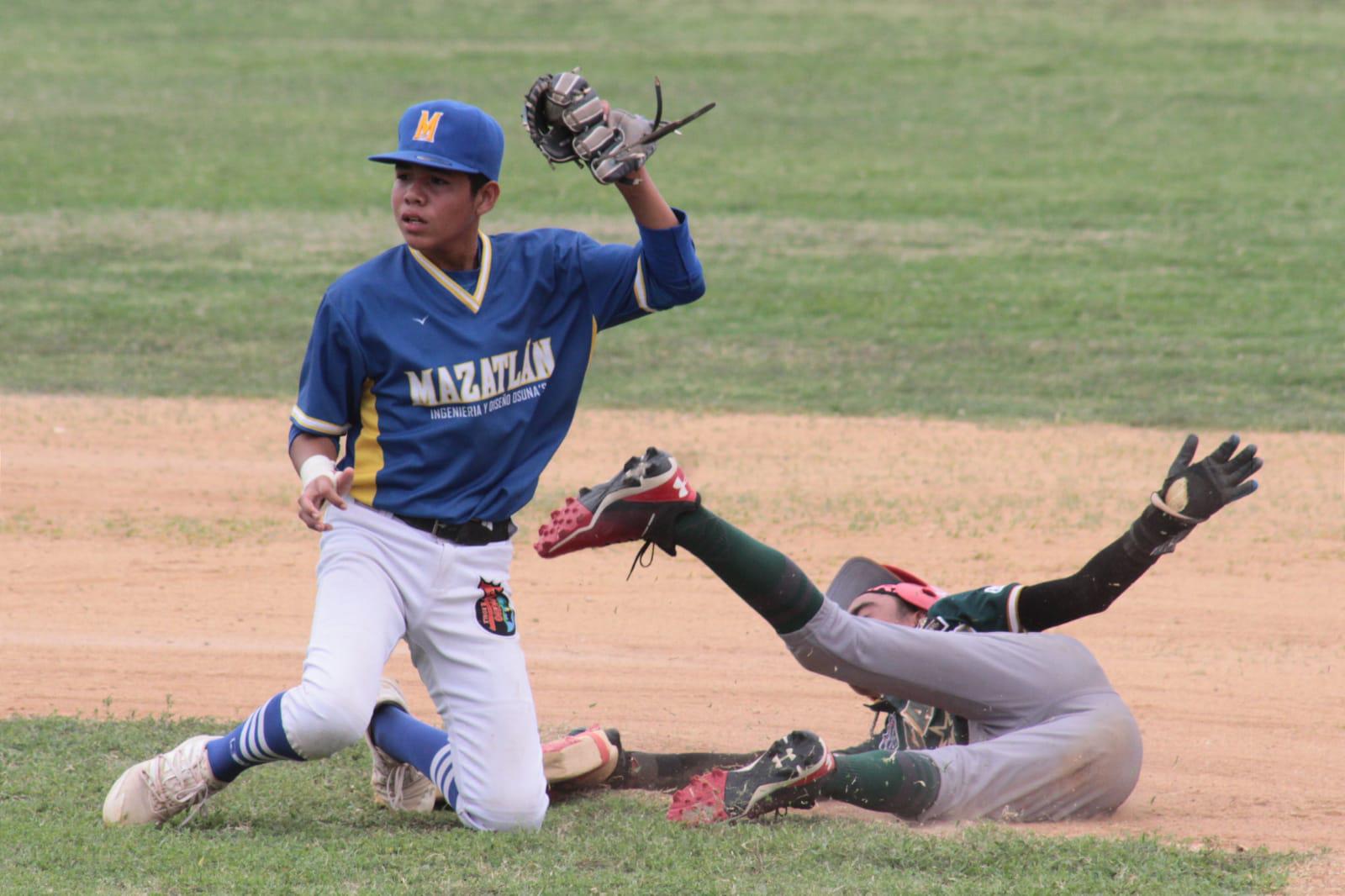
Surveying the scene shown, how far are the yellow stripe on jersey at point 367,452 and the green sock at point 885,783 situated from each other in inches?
52.4

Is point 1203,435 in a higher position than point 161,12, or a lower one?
lower

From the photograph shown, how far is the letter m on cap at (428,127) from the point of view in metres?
4.12

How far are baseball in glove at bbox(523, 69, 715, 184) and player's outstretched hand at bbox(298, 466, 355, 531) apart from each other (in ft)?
2.95

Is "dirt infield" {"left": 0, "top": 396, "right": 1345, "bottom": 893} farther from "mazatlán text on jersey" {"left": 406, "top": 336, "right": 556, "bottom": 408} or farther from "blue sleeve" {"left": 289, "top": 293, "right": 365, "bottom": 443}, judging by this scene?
"blue sleeve" {"left": 289, "top": 293, "right": 365, "bottom": 443}

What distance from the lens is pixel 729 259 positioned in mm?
14078

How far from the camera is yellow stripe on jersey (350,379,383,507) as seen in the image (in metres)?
4.12

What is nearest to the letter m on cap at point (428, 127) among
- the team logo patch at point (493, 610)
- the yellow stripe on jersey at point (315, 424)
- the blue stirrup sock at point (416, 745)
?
the yellow stripe on jersey at point (315, 424)

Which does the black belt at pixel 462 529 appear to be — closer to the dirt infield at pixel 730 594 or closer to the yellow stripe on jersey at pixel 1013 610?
the dirt infield at pixel 730 594

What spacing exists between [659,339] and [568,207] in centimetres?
454

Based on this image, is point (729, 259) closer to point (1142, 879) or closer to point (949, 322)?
point (949, 322)

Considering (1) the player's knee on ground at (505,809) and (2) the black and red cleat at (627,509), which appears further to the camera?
(2) the black and red cleat at (627,509)

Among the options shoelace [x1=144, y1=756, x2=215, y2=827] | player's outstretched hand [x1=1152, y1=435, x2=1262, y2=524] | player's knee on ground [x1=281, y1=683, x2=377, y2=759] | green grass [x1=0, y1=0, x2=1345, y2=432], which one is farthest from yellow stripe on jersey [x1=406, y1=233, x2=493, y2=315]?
green grass [x1=0, y1=0, x2=1345, y2=432]

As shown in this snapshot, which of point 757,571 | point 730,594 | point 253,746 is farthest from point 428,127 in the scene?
point 730,594

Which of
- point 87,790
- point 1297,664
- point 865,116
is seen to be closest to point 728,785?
point 87,790
